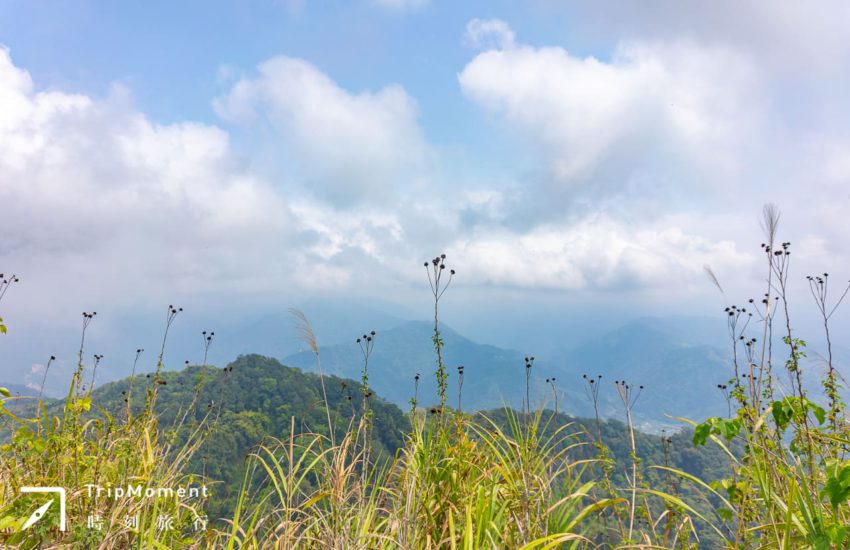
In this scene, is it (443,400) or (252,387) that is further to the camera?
(252,387)

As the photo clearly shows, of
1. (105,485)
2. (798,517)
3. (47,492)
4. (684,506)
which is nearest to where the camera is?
(798,517)

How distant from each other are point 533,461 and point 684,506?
41.4 inches

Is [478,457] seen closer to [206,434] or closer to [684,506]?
[684,506]

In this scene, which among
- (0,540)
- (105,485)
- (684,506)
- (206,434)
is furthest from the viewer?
(206,434)

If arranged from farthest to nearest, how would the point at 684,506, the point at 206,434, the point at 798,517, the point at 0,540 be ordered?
the point at 206,434 → the point at 0,540 → the point at 684,506 → the point at 798,517

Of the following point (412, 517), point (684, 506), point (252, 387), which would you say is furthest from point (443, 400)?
point (252, 387)

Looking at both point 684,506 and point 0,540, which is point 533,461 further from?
point 0,540

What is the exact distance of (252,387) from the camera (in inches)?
2741

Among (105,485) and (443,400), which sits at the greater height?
(443,400)

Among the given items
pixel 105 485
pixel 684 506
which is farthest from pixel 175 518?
pixel 684 506

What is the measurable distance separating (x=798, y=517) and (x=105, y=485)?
457 centimetres

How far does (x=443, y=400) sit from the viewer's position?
349 cm

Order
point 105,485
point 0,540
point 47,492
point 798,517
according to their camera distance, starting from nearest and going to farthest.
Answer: point 798,517 < point 0,540 < point 47,492 < point 105,485

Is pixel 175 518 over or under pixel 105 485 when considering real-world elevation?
under
